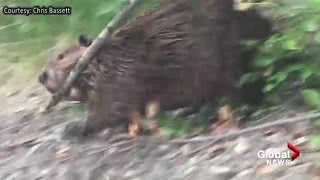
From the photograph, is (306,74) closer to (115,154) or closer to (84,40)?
(115,154)

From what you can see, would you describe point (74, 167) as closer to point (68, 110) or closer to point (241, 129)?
point (68, 110)

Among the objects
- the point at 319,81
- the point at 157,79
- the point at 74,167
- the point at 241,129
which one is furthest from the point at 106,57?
the point at 319,81

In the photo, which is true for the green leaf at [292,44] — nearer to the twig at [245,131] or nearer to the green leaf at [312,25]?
the green leaf at [312,25]

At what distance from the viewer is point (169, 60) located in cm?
258

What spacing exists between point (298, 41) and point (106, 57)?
68 cm

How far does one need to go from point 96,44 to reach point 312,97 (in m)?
0.79

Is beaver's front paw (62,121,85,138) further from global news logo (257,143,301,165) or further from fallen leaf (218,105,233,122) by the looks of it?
global news logo (257,143,301,165)

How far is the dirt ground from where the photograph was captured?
2.29m

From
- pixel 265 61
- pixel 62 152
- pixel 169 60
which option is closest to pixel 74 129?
pixel 62 152

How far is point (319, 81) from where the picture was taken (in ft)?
7.83

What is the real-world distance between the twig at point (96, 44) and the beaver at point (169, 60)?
0.9 inches

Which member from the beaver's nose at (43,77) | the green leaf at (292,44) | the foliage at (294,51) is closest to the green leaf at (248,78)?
the foliage at (294,51)

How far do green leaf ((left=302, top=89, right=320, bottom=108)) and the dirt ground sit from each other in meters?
0.08

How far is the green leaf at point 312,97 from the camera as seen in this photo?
2.33 metres
